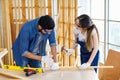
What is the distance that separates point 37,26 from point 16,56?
2.11 feet

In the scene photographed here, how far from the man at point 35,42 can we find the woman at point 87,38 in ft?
1.18

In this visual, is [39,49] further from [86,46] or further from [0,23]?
[0,23]

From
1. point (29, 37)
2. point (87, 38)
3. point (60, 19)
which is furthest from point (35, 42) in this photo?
point (60, 19)

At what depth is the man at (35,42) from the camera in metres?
2.57

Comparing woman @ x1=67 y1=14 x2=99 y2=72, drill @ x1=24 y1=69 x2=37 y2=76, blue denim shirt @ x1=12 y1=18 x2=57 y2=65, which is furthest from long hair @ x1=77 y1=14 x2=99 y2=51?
drill @ x1=24 y1=69 x2=37 y2=76

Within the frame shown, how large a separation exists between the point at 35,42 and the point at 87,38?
66 centimetres

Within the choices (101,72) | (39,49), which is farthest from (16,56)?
(101,72)

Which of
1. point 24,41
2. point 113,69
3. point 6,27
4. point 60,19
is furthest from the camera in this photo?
point 60,19

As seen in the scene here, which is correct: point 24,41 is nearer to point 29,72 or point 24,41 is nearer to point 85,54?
point 29,72

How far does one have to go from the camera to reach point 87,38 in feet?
9.96

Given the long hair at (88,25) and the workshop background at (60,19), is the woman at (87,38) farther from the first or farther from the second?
the workshop background at (60,19)

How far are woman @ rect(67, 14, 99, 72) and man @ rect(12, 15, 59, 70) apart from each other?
36cm

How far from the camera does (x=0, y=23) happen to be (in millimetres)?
4812

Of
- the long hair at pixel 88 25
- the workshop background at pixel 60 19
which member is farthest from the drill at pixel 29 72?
the workshop background at pixel 60 19
